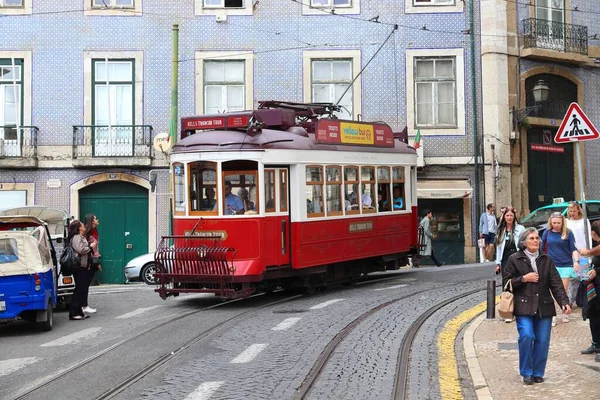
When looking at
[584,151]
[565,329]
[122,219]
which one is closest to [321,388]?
[565,329]

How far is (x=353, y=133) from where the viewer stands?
56.2 ft

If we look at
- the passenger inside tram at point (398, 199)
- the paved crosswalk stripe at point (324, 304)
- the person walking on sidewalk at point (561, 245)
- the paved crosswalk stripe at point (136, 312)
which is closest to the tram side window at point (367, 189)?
the passenger inside tram at point (398, 199)

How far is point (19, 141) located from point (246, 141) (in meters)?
12.4

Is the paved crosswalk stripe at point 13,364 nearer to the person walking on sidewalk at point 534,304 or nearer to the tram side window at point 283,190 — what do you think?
the person walking on sidewalk at point 534,304

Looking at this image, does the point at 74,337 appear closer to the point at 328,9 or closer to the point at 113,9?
the point at 113,9

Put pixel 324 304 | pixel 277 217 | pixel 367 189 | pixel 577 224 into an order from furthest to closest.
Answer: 1. pixel 367 189
2. pixel 277 217
3. pixel 324 304
4. pixel 577 224

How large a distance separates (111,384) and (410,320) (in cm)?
533

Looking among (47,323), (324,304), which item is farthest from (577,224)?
(47,323)

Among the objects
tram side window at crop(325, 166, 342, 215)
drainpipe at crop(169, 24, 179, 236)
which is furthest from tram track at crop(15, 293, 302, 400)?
drainpipe at crop(169, 24, 179, 236)

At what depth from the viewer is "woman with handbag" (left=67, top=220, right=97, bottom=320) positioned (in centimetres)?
1441

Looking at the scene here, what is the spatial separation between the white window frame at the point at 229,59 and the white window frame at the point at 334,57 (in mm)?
1495

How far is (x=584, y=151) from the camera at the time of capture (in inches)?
1080

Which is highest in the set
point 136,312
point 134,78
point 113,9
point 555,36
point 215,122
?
point 113,9

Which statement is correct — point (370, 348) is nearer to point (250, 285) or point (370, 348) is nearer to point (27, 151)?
point (250, 285)
